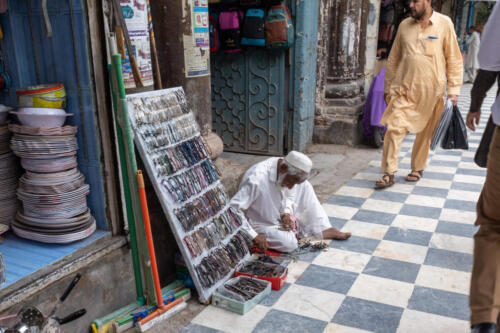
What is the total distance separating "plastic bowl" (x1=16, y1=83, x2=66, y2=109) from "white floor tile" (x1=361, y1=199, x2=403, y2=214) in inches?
117

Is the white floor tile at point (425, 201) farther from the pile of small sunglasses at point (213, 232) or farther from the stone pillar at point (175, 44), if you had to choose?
the stone pillar at point (175, 44)

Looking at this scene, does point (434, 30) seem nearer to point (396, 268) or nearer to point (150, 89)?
point (396, 268)

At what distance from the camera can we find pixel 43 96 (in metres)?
2.54

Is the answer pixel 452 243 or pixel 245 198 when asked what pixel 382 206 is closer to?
pixel 452 243

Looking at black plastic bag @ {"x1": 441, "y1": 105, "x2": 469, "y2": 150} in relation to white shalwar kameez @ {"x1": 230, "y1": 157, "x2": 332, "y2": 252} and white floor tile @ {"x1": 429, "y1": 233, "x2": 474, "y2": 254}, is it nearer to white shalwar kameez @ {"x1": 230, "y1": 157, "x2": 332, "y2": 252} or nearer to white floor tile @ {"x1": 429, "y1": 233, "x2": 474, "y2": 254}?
white floor tile @ {"x1": 429, "y1": 233, "x2": 474, "y2": 254}

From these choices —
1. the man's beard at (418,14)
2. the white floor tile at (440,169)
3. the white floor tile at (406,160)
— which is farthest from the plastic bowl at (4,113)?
the white floor tile at (406,160)

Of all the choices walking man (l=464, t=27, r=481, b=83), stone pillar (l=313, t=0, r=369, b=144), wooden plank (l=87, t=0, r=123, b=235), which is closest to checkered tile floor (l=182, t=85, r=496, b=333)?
wooden plank (l=87, t=0, r=123, b=235)

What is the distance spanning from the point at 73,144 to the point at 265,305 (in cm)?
149

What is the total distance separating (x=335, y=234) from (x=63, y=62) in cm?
236

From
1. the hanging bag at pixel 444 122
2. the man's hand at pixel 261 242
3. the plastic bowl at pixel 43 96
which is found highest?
the plastic bowl at pixel 43 96

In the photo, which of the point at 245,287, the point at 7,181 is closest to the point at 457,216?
the point at 245,287

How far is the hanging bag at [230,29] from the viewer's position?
5602 millimetres

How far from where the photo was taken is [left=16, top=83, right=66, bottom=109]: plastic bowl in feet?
8.34

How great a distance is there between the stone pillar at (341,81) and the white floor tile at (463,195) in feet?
6.93
